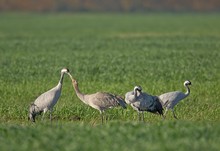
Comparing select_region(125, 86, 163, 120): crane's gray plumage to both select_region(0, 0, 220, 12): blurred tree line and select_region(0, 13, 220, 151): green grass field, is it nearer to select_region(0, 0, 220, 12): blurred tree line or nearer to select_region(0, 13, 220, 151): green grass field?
select_region(0, 13, 220, 151): green grass field

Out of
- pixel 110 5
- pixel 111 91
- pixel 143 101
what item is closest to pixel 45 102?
pixel 143 101

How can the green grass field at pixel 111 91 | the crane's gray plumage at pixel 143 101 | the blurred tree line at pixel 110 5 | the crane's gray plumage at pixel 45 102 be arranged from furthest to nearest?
1. the blurred tree line at pixel 110 5
2. the crane's gray plumage at pixel 143 101
3. the crane's gray plumage at pixel 45 102
4. the green grass field at pixel 111 91

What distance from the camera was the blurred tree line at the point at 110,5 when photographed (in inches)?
5832

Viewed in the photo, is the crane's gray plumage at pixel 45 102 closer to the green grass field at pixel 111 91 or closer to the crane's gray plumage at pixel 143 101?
the green grass field at pixel 111 91

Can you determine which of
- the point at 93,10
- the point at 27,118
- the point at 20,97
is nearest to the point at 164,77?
the point at 20,97

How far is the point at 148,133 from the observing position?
12469mm

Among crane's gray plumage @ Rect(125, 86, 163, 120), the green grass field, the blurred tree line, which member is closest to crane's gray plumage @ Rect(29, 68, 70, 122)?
the green grass field

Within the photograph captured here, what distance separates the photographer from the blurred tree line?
148m

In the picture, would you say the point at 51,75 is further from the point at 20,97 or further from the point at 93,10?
the point at 93,10

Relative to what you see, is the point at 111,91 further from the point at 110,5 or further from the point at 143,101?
the point at 110,5

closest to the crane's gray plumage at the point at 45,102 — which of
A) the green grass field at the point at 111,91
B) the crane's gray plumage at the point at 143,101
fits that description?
the green grass field at the point at 111,91

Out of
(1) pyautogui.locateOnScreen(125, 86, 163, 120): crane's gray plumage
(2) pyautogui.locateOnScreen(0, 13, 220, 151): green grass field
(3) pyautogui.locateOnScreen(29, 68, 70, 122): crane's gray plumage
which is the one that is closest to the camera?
(2) pyautogui.locateOnScreen(0, 13, 220, 151): green grass field

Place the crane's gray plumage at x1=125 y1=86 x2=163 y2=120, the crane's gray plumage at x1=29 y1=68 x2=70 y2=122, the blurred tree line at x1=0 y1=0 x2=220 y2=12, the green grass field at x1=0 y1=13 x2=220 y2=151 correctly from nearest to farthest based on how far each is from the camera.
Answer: the green grass field at x1=0 y1=13 x2=220 y2=151 → the crane's gray plumage at x1=29 y1=68 x2=70 y2=122 → the crane's gray plumage at x1=125 y1=86 x2=163 y2=120 → the blurred tree line at x1=0 y1=0 x2=220 y2=12

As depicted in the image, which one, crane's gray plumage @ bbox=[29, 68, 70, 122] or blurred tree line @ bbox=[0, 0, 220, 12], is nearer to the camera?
crane's gray plumage @ bbox=[29, 68, 70, 122]
